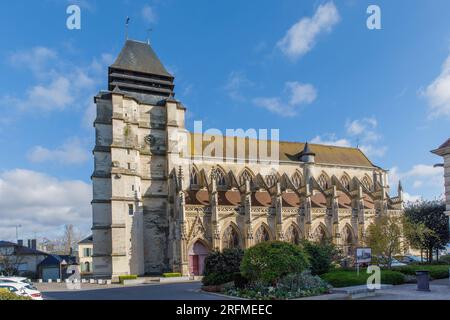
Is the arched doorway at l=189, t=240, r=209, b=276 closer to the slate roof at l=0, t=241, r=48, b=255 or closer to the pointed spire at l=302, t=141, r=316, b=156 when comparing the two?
the pointed spire at l=302, t=141, r=316, b=156

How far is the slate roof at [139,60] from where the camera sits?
4203 centimetres

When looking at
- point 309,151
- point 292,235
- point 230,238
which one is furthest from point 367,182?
point 230,238

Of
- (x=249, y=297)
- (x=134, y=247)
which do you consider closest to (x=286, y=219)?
(x=134, y=247)

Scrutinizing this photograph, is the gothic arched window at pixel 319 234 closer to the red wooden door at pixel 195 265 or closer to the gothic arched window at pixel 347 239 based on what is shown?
the gothic arched window at pixel 347 239

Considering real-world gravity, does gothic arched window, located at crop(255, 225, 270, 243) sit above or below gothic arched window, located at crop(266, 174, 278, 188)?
below

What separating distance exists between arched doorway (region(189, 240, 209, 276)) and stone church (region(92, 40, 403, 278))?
0.09 m

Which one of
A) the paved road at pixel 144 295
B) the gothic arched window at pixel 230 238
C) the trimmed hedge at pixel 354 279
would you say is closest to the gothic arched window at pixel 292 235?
the gothic arched window at pixel 230 238

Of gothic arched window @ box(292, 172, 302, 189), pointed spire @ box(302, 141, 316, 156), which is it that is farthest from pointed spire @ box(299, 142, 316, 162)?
gothic arched window @ box(292, 172, 302, 189)

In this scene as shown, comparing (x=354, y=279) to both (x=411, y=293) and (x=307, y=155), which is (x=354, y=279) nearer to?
(x=411, y=293)

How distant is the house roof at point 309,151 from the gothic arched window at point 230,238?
9.91m

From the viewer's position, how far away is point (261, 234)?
40156 millimetres

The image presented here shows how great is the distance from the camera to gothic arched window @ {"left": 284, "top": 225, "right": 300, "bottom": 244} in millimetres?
41138
